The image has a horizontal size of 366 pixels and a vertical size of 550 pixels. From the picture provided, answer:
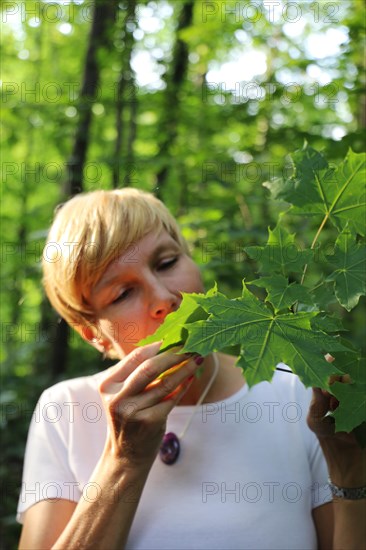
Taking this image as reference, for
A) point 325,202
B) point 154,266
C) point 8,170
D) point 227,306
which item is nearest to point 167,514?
point 154,266

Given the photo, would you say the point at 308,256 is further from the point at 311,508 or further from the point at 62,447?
the point at 62,447

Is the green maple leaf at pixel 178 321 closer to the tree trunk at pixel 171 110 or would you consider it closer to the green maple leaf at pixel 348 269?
the green maple leaf at pixel 348 269

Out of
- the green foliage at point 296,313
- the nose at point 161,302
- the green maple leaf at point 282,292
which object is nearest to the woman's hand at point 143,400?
the green foliage at point 296,313

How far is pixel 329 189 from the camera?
1.41 metres

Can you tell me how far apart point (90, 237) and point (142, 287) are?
0.22 m

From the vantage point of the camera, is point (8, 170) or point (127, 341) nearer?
point (127, 341)

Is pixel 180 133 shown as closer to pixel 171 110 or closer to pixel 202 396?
pixel 171 110

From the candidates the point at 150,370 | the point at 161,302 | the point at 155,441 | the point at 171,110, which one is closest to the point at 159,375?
the point at 150,370

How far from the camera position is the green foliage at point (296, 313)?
3.59 feet

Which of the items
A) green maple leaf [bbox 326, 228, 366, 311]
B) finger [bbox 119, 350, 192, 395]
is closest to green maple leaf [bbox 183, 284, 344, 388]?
green maple leaf [bbox 326, 228, 366, 311]

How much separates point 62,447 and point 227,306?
96 cm

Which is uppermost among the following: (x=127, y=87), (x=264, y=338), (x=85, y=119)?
(x=127, y=87)

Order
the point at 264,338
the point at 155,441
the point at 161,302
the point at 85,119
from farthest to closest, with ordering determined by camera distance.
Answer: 1. the point at 85,119
2. the point at 161,302
3. the point at 155,441
4. the point at 264,338

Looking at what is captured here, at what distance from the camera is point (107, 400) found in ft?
4.88
